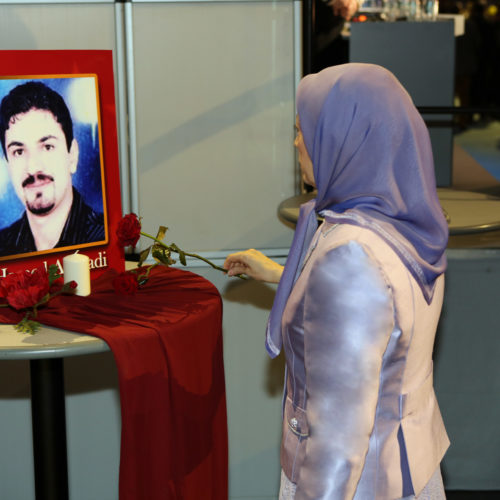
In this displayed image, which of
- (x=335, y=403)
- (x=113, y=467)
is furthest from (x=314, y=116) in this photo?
(x=113, y=467)

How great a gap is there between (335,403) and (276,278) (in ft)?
3.01

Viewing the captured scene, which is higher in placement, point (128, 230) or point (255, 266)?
point (128, 230)

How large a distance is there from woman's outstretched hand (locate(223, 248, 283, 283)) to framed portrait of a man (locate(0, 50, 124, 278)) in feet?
1.06

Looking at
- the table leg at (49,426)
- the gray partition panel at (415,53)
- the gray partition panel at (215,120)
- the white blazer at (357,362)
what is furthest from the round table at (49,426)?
the gray partition panel at (415,53)

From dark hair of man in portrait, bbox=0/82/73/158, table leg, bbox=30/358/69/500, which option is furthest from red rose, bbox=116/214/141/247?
table leg, bbox=30/358/69/500

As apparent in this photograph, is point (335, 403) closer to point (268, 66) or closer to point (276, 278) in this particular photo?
point (276, 278)

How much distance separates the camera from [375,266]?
4.45ft

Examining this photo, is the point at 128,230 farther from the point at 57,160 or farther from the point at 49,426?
the point at 49,426

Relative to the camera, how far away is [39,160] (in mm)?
2135

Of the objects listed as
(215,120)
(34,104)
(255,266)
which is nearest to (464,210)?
(255,266)

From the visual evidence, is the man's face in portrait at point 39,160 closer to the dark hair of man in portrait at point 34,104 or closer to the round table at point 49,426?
the dark hair of man in portrait at point 34,104

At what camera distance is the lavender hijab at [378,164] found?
1.44 meters

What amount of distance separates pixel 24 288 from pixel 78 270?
0.71 ft

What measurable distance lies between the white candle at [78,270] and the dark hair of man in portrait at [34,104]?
30cm
